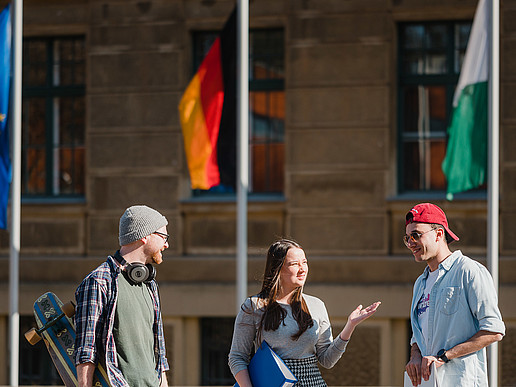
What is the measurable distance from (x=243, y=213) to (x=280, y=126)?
2798 millimetres

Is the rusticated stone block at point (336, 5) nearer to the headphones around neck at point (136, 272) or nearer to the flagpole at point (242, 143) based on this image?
the flagpole at point (242, 143)

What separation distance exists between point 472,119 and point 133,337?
213 inches

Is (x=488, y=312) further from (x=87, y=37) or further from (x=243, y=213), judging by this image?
(x=87, y=37)

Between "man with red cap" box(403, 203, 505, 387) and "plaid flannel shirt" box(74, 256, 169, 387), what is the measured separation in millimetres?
1531

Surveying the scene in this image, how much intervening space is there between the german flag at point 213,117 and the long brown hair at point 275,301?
461 cm

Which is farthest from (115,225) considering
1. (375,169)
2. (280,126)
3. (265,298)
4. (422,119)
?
(265,298)

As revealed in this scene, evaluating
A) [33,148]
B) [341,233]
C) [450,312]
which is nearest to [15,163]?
[33,148]

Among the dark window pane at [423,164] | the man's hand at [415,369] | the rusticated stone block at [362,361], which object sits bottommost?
the rusticated stone block at [362,361]

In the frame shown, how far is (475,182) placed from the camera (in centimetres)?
869

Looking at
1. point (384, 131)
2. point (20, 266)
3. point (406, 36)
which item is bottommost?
point (20, 266)

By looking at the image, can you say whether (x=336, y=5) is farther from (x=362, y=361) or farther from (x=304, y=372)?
(x=304, y=372)

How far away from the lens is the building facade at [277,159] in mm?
10758

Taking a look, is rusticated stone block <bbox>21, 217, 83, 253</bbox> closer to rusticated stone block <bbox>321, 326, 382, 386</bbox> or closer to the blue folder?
rusticated stone block <bbox>321, 326, 382, 386</bbox>

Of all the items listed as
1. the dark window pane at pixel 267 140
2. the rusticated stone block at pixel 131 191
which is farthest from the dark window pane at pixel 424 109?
the rusticated stone block at pixel 131 191
